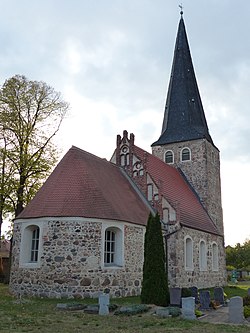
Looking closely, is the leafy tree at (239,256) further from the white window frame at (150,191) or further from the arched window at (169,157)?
the white window frame at (150,191)

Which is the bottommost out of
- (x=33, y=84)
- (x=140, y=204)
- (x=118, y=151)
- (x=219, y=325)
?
(x=219, y=325)

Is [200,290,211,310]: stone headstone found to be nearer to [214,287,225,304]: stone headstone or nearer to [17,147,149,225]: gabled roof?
[214,287,225,304]: stone headstone

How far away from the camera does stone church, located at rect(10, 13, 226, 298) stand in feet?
50.1

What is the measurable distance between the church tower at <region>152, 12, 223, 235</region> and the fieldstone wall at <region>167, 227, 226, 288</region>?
103 inches

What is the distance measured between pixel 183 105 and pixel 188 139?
10.9ft

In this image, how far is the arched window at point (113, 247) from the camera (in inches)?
642

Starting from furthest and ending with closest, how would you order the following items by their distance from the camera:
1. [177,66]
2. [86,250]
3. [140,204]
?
1. [177,66]
2. [140,204]
3. [86,250]

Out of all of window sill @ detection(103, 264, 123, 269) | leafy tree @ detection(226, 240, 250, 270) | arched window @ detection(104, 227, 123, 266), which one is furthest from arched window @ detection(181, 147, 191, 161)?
leafy tree @ detection(226, 240, 250, 270)

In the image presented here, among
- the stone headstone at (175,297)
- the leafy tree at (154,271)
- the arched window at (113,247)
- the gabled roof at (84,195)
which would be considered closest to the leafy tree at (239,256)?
the gabled roof at (84,195)

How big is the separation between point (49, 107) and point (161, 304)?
15.5m

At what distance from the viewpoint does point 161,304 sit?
1208 cm

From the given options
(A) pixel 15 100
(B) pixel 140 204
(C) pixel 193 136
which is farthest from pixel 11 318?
(C) pixel 193 136

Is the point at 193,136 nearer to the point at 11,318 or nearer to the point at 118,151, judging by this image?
the point at 118,151

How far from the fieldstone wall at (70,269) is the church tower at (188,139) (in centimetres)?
1160
